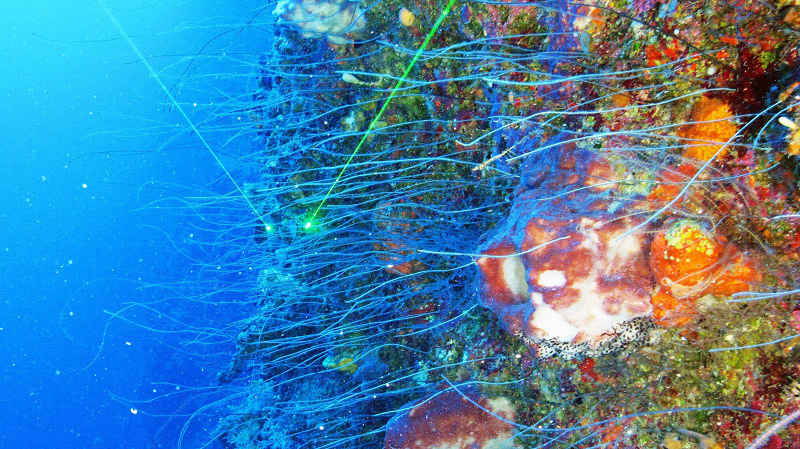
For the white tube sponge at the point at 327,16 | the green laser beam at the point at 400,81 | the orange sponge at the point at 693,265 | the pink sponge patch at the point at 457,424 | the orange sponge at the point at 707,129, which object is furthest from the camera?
the white tube sponge at the point at 327,16

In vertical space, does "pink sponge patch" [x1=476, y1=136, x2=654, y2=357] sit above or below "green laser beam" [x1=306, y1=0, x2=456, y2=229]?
below

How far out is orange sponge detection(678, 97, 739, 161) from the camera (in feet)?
5.55

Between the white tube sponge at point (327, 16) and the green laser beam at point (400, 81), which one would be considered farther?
the white tube sponge at point (327, 16)

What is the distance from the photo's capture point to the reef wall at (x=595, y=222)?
1648mm

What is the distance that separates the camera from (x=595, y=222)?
70.2 inches

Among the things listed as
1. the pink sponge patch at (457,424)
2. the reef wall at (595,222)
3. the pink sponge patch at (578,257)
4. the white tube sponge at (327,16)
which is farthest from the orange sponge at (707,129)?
the white tube sponge at (327,16)

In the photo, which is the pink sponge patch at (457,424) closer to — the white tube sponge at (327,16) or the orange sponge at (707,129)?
the orange sponge at (707,129)

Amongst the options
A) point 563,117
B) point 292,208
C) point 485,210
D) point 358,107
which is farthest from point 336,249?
point 563,117

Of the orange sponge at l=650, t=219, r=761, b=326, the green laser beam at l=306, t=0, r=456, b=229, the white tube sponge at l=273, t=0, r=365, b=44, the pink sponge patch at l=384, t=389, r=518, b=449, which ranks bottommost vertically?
the pink sponge patch at l=384, t=389, r=518, b=449

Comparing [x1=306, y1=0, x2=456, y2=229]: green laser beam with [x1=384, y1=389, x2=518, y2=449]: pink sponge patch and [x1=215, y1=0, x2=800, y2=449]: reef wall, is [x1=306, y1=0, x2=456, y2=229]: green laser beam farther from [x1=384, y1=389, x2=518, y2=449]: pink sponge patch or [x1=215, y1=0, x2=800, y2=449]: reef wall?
[x1=384, y1=389, x2=518, y2=449]: pink sponge patch

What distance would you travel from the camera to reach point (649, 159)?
1810 mm

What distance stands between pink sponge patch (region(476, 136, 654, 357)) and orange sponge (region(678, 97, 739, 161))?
1.20 ft

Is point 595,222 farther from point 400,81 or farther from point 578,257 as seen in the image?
point 400,81

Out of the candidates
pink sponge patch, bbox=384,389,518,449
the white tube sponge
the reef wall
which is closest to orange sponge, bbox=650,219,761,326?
the reef wall
